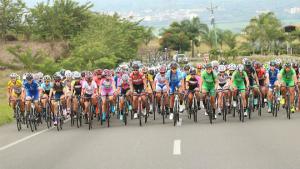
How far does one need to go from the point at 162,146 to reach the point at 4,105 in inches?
837

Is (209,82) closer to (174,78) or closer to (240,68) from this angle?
(240,68)

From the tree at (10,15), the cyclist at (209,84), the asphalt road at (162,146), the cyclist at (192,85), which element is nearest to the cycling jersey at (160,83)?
the cyclist at (192,85)

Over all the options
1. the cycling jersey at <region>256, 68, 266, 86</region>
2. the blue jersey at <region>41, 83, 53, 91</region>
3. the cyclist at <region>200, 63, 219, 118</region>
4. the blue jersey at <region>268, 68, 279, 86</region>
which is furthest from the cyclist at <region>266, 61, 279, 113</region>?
the blue jersey at <region>41, 83, 53, 91</region>

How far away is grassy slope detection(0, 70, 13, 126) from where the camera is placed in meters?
25.4

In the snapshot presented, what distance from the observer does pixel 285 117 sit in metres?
20.8

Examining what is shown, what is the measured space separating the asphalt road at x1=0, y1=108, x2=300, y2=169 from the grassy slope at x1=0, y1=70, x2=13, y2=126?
5.00 metres

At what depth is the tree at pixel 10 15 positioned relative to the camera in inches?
2832

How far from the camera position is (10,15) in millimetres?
71875

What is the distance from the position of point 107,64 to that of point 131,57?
14033mm

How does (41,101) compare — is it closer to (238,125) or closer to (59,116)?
(59,116)

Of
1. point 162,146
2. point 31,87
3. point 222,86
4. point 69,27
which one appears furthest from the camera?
point 69,27

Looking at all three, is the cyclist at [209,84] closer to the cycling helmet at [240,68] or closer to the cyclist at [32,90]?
the cycling helmet at [240,68]

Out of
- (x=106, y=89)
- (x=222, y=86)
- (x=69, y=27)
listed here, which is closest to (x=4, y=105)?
(x=106, y=89)

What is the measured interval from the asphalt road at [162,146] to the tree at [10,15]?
5339cm
